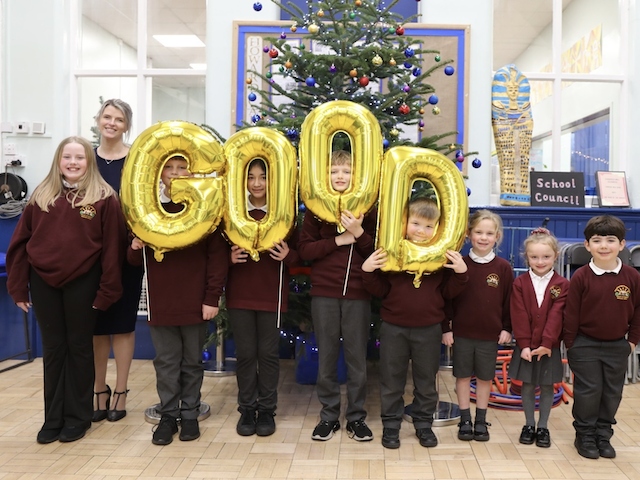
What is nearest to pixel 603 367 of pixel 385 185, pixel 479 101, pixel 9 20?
pixel 385 185

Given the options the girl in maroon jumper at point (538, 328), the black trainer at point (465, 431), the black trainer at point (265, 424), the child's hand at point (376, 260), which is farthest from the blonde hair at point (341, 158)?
the black trainer at point (465, 431)

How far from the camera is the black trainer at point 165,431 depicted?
2.91 meters

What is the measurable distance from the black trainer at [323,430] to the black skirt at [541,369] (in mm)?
958

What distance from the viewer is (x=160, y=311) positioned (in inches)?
113

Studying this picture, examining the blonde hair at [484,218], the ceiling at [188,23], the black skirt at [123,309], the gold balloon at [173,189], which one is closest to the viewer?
the gold balloon at [173,189]

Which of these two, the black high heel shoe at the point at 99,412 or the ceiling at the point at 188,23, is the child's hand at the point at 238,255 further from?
the ceiling at the point at 188,23

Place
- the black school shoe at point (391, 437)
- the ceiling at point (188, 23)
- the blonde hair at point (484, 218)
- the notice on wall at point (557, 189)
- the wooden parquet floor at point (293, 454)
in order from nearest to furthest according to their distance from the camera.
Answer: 1. the wooden parquet floor at point (293, 454)
2. the black school shoe at point (391, 437)
3. the blonde hair at point (484, 218)
4. the notice on wall at point (557, 189)
5. the ceiling at point (188, 23)

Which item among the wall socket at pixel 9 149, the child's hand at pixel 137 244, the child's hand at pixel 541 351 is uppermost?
the wall socket at pixel 9 149

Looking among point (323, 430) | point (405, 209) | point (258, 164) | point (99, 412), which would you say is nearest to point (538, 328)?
point (405, 209)

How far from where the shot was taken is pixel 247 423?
10.1 ft

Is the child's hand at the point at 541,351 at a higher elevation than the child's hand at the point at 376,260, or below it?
below

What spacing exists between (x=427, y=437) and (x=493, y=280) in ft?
2.71

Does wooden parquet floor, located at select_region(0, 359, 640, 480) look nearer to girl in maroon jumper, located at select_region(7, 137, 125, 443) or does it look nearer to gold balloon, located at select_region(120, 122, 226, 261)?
girl in maroon jumper, located at select_region(7, 137, 125, 443)

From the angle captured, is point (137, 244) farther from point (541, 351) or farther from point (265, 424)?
point (541, 351)
